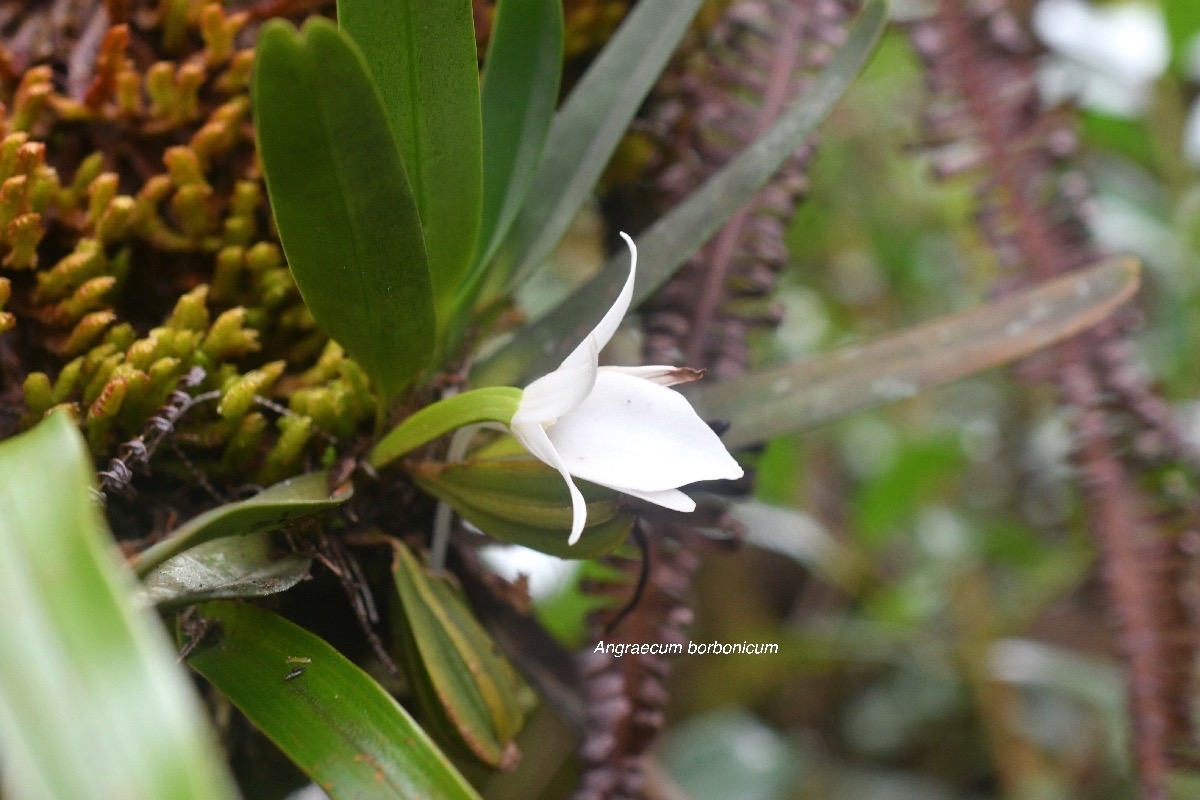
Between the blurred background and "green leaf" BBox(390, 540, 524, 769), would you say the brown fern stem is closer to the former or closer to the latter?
the blurred background

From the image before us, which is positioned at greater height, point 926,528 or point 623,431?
point 623,431

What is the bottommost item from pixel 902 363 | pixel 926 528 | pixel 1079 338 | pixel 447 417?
pixel 926 528

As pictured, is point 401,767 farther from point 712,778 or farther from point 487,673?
point 712,778

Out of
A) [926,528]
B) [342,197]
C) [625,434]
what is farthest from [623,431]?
[926,528]

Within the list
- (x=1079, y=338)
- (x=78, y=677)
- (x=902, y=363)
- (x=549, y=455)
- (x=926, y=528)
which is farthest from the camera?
(x=926, y=528)

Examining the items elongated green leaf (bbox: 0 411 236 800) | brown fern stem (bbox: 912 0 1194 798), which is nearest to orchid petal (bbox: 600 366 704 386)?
elongated green leaf (bbox: 0 411 236 800)

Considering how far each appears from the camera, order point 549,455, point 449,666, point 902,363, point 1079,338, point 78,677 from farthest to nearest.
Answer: point 1079,338
point 902,363
point 449,666
point 549,455
point 78,677

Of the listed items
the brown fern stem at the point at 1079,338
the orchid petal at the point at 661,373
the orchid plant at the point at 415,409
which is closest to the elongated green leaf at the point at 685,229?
the orchid plant at the point at 415,409

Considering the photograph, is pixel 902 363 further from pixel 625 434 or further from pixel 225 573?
pixel 225 573
